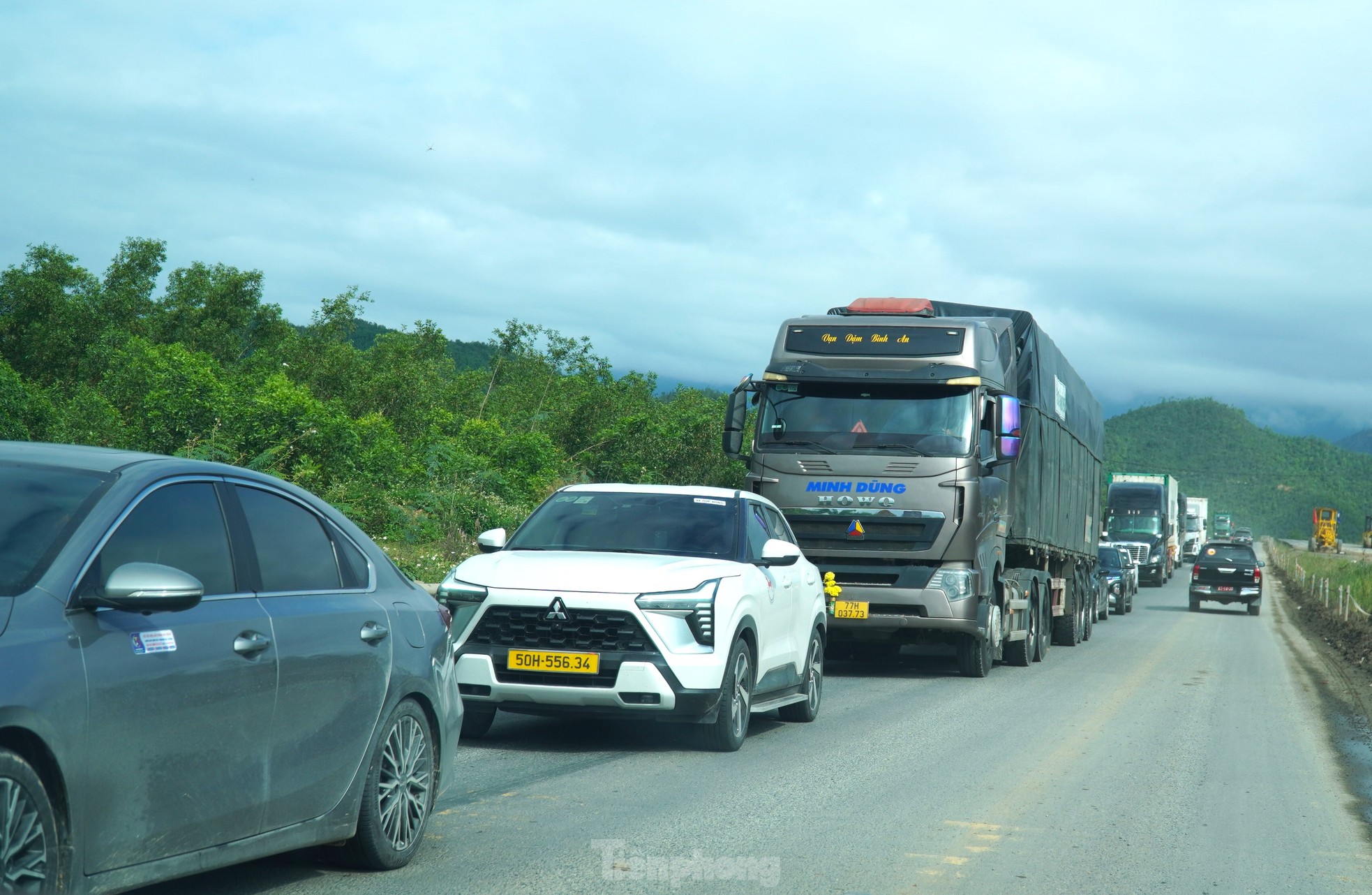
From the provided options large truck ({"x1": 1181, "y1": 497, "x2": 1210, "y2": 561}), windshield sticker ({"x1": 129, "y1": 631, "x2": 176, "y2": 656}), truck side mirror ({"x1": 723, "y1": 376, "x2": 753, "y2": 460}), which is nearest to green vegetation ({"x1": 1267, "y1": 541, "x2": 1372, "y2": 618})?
large truck ({"x1": 1181, "y1": 497, "x2": 1210, "y2": 561})

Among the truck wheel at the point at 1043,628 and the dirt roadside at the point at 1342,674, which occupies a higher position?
the truck wheel at the point at 1043,628

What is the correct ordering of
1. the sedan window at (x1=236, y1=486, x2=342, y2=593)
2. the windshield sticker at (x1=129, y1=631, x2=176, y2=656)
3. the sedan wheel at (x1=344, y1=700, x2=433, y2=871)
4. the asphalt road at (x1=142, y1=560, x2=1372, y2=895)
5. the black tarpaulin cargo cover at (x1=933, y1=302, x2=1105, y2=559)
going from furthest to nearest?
the black tarpaulin cargo cover at (x1=933, y1=302, x2=1105, y2=559), the asphalt road at (x1=142, y1=560, x2=1372, y2=895), the sedan wheel at (x1=344, y1=700, x2=433, y2=871), the sedan window at (x1=236, y1=486, x2=342, y2=593), the windshield sticker at (x1=129, y1=631, x2=176, y2=656)

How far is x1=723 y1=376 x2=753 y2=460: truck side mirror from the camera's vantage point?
15.1 meters

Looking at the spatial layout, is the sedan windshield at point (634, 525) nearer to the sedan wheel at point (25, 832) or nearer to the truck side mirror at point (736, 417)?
the truck side mirror at point (736, 417)

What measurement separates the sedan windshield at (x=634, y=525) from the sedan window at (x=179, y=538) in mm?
5087

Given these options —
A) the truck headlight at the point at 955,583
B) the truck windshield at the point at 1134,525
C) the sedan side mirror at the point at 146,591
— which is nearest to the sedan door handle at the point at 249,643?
the sedan side mirror at the point at 146,591

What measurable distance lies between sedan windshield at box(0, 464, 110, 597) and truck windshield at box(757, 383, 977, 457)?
1104cm

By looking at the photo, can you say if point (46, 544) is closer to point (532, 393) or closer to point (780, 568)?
point (780, 568)

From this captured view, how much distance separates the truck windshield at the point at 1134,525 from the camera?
179 feet

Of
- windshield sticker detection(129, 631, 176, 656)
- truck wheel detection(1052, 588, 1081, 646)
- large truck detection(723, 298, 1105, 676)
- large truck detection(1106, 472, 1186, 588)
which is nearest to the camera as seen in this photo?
windshield sticker detection(129, 631, 176, 656)

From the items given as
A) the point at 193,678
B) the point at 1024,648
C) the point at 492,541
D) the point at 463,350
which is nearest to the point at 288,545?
the point at 193,678

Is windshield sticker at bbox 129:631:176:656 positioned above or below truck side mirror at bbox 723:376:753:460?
below

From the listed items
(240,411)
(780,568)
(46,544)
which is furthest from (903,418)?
(240,411)

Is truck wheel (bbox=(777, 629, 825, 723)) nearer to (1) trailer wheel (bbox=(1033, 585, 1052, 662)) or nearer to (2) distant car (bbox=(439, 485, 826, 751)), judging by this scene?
(2) distant car (bbox=(439, 485, 826, 751))
